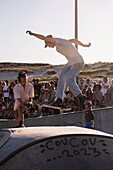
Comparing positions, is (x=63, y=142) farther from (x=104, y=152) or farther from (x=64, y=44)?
(x=64, y=44)

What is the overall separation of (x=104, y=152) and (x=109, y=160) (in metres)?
0.10

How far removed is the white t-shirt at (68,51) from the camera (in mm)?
12594

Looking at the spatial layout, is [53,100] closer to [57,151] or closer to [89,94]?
[89,94]

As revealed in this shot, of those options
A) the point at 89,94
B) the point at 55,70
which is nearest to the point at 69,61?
the point at 89,94

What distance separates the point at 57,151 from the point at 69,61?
26.2ft

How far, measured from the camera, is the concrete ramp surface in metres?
4.80

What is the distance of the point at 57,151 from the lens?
5.03 m

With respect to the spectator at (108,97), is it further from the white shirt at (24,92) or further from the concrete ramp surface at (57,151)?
the concrete ramp surface at (57,151)

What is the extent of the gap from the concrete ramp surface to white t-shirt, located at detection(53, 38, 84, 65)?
292 inches

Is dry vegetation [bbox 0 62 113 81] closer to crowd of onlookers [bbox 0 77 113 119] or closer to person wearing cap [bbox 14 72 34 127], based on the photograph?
crowd of onlookers [bbox 0 77 113 119]

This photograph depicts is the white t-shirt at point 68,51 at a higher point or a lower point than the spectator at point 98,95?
higher

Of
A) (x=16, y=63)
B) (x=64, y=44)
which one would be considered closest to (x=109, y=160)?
(x=64, y=44)

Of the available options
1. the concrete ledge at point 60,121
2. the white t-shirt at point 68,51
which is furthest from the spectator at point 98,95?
the white t-shirt at point 68,51

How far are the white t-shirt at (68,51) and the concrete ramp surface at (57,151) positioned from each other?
7.43 m
